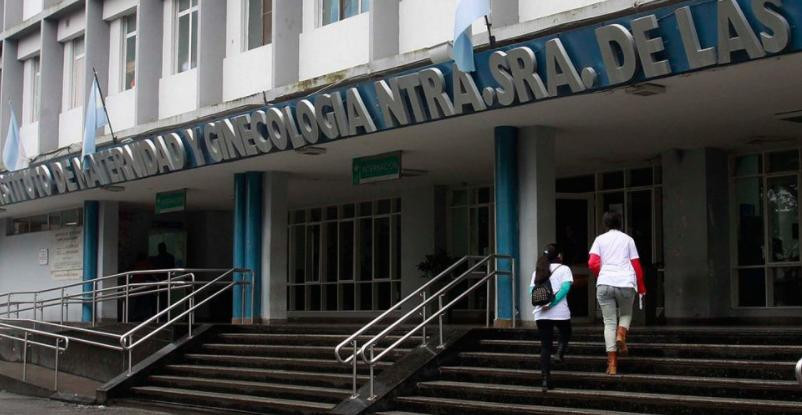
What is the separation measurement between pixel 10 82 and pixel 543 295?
65.0ft

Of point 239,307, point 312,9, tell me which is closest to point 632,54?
point 312,9

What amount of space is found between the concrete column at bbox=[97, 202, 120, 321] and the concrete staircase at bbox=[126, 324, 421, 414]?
764 centimetres

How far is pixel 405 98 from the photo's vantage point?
15.0 m

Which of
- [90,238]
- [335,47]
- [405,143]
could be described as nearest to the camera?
[405,143]

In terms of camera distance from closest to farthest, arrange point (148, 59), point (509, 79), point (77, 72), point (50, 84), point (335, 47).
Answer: point (509, 79), point (335, 47), point (148, 59), point (77, 72), point (50, 84)

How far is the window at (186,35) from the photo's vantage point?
21.7 m

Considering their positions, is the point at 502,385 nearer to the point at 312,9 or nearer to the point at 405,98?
the point at 405,98

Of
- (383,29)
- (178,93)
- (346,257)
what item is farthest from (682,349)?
(346,257)

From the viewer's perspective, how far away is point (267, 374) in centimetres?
1565

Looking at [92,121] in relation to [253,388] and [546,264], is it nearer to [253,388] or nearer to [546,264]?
[253,388]

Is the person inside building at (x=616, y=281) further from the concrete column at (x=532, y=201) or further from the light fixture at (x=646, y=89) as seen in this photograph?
the concrete column at (x=532, y=201)

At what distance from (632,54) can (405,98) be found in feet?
12.4

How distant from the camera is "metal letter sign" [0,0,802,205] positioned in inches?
432

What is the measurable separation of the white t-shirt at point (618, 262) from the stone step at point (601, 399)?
1138 mm
